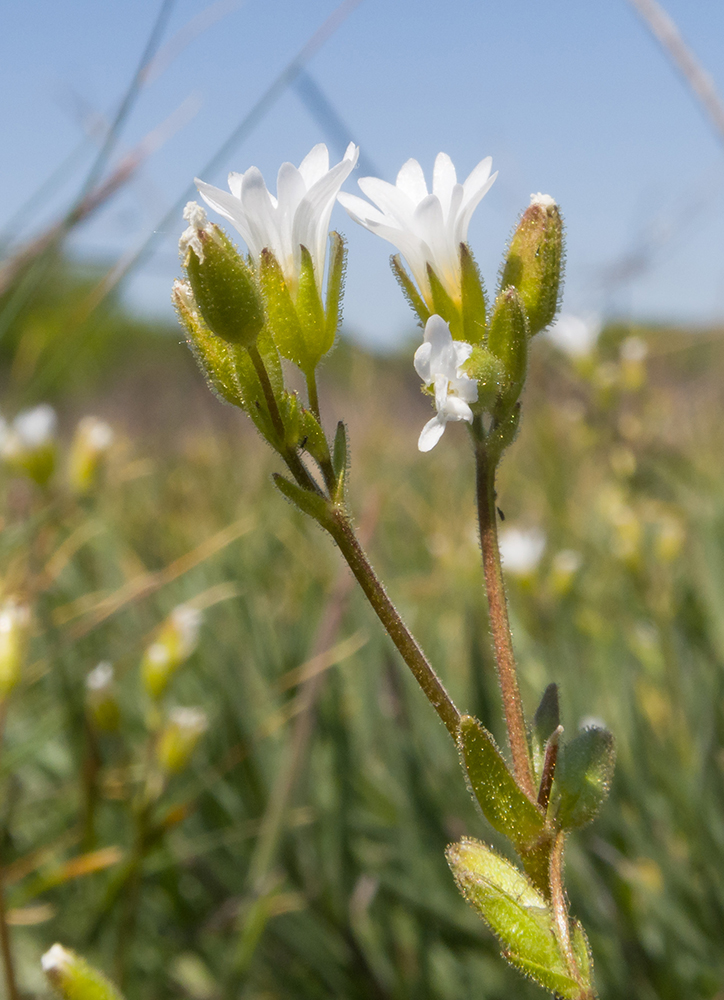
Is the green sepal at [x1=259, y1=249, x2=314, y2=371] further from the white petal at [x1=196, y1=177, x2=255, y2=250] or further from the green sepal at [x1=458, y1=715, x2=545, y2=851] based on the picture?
the green sepal at [x1=458, y1=715, x2=545, y2=851]

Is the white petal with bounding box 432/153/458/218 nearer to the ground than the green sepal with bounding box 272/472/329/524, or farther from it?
farther from it

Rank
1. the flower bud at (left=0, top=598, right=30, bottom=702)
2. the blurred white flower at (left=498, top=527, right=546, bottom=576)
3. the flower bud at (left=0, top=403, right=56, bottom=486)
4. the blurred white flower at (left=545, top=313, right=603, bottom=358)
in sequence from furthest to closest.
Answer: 1. the blurred white flower at (left=545, top=313, right=603, bottom=358)
2. the blurred white flower at (left=498, top=527, right=546, bottom=576)
3. the flower bud at (left=0, top=403, right=56, bottom=486)
4. the flower bud at (left=0, top=598, right=30, bottom=702)

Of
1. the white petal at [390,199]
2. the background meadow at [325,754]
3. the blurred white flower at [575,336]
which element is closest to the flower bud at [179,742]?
the background meadow at [325,754]

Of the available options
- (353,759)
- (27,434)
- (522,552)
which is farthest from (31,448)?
(522,552)

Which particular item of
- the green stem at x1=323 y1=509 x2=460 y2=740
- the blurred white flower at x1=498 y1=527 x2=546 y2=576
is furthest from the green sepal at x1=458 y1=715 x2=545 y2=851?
the blurred white flower at x1=498 y1=527 x2=546 y2=576

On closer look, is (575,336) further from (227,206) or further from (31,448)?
(227,206)

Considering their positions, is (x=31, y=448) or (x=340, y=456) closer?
(x=340, y=456)

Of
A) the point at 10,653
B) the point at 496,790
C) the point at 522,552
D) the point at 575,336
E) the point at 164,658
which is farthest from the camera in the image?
the point at 575,336
